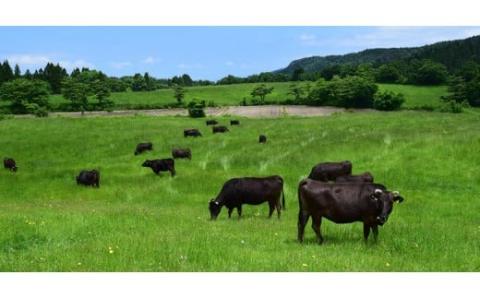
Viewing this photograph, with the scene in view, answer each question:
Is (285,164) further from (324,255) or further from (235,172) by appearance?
(324,255)

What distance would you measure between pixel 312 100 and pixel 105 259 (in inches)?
4805

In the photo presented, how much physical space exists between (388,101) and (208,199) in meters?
93.6

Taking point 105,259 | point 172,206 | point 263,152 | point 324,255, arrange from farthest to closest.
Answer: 1. point 263,152
2. point 172,206
3. point 324,255
4. point 105,259

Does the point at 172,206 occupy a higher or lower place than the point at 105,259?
lower

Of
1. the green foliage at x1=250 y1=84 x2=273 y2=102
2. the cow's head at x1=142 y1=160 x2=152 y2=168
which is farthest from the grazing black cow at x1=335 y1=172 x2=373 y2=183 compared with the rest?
the green foliage at x1=250 y1=84 x2=273 y2=102

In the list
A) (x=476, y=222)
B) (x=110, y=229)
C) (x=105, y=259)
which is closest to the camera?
(x=105, y=259)

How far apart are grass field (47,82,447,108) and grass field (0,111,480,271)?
2699 inches

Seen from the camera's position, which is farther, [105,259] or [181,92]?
[181,92]

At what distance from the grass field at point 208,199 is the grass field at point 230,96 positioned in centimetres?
6855

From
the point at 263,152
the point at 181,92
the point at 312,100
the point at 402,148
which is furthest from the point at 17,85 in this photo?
the point at 402,148

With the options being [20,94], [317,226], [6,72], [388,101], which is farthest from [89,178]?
[6,72]

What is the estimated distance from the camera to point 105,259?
1091 centimetres

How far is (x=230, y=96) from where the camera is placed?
15150 centimetres

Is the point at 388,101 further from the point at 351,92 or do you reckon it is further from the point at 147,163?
the point at 147,163
